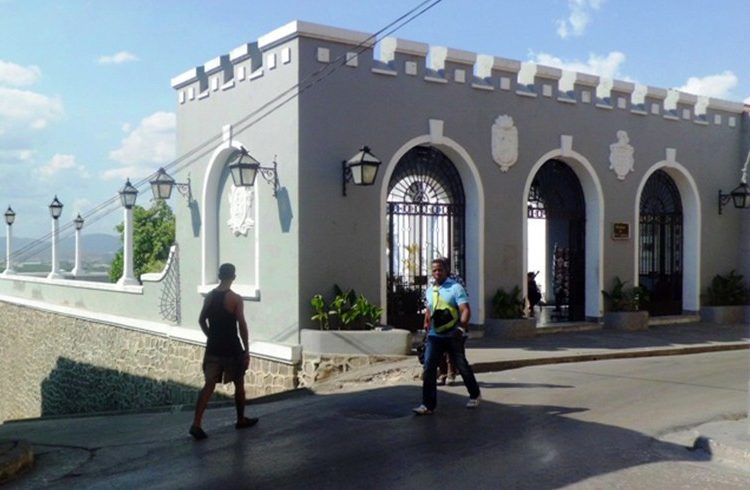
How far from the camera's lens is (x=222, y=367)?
328 inches

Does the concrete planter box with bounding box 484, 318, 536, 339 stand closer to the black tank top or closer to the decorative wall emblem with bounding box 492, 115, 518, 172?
the decorative wall emblem with bounding box 492, 115, 518, 172

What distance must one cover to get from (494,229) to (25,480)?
379 inches

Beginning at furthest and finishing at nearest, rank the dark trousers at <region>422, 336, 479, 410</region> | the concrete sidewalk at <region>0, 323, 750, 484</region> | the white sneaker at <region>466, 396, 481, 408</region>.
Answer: the white sneaker at <region>466, 396, 481, 408</region> < the dark trousers at <region>422, 336, 479, 410</region> < the concrete sidewalk at <region>0, 323, 750, 484</region>

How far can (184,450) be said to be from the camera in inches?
312

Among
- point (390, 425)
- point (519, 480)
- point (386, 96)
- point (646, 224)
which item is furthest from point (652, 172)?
point (519, 480)

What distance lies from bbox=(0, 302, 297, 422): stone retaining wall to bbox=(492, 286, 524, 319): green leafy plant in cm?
440

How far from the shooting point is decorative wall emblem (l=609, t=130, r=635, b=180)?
1673cm

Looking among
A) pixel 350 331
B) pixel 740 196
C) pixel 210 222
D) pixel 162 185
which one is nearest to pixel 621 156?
pixel 740 196

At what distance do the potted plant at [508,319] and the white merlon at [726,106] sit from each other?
7.22 metres

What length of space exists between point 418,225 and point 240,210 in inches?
125

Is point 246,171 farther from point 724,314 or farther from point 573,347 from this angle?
point 724,314

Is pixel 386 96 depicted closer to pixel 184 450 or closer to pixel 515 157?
pixel 515 157

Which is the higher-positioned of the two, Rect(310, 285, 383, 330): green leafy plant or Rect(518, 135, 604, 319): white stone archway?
Rect(518, 135, 604, 319): white stone archway

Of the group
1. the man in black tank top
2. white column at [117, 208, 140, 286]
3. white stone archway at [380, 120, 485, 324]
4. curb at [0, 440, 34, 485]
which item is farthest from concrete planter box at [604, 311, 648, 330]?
curb at [0, 440, 34, 485]
